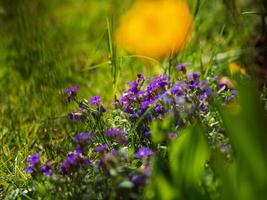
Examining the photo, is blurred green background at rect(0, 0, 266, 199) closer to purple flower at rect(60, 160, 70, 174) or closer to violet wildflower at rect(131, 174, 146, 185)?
purple flower at rect(60, 160, 70, 174)

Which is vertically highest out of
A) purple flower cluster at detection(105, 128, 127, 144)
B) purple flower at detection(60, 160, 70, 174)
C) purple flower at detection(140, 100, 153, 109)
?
purple flower at detection(140, 100, 153, 109)

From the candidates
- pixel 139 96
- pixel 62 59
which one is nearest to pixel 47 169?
pixel 139 96

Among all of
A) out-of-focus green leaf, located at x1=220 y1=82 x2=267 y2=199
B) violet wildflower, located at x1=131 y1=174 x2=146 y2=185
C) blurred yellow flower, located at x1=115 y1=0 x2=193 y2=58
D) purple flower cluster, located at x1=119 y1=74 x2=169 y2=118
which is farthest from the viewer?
blurred yellow flower, located at x1=115 y1=0 x2=193 y2=58

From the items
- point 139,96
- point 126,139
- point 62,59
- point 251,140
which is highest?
point 62,59

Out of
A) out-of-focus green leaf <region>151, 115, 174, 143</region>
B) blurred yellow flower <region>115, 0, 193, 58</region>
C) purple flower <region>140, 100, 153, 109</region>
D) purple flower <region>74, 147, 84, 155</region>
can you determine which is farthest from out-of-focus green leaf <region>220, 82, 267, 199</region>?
blurred yellow flower <region>115, 0, 193, 58</region>

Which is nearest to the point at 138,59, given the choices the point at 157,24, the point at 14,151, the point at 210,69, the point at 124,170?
the point at 157,24

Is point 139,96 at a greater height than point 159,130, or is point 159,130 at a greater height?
point 139,96

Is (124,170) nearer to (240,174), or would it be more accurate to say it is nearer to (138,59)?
(240,174)

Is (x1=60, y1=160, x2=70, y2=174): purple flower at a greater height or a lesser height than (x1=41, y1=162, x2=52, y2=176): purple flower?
greater

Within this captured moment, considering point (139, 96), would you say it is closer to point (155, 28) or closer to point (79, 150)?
point (79, 150)
